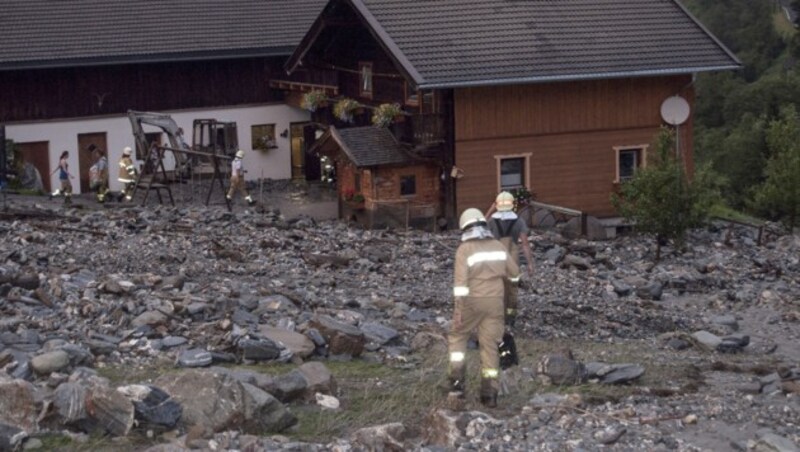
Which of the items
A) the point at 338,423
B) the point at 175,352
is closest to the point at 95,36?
the point at 175,352

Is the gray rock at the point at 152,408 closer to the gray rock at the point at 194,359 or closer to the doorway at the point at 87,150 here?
the gray rock at the point at 194,359

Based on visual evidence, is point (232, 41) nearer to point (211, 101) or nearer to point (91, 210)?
point (211, 101)

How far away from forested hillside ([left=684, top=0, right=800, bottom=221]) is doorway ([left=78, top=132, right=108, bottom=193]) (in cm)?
1798

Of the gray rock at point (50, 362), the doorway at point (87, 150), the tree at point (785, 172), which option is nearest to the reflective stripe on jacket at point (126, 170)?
the doorway at point (87, 150)

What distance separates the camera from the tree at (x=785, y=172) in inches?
1119

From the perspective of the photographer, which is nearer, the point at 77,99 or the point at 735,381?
the point at 735,381

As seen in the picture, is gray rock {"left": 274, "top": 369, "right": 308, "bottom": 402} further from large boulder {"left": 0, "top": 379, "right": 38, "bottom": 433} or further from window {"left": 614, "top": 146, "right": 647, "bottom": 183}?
window {"left": 614, "top": 146, "right": 647, "bottom": 183}

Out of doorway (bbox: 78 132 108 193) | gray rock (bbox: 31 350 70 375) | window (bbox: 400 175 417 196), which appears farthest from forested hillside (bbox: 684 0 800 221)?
gray rock (bbox: 31 350 70 375)

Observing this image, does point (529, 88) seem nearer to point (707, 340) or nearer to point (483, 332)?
point (707, 340)

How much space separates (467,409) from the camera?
12.2m

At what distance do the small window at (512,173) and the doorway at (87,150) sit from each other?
12330 millimetres

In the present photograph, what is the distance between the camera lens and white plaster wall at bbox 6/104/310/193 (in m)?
37.3

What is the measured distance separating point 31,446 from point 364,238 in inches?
595

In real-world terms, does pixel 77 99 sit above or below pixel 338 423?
above
